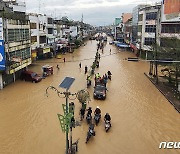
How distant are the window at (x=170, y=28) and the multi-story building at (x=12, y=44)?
23.3m

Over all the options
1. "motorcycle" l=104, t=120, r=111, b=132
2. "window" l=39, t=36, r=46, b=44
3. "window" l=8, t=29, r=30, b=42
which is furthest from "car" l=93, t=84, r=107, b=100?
"window" l=39, t=36, r=46, b=44

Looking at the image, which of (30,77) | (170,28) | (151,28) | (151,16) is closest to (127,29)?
(151,16)

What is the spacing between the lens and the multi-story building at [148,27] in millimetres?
44531

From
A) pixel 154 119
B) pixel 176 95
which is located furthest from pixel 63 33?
pixel 154 119

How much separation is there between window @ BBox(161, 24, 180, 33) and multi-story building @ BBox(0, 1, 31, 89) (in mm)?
23336

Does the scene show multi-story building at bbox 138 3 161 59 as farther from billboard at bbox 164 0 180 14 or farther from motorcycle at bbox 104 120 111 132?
motorcycle at bbox 104 120 111 132

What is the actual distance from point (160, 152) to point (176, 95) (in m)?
11.7

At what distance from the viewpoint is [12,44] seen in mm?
26781

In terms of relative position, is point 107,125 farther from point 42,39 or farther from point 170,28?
point 42,39

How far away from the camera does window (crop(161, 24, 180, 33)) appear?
3931 centimetres

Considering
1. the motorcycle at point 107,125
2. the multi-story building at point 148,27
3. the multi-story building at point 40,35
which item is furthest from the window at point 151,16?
the motorcycle at point 107,125

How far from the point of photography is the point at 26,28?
30922 millimetres

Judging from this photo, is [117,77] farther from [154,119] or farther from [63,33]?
[63,33]

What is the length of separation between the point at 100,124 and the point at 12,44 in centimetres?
1500
